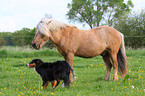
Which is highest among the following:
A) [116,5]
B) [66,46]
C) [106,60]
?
[116,5]

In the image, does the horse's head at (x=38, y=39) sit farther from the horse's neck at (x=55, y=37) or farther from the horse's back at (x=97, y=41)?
the horse's back at (x=97, y=41)

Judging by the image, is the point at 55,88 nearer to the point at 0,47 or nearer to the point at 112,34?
the point at 112,34

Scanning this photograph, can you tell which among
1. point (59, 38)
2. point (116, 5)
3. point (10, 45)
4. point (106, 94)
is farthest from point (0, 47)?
point (116, 5)

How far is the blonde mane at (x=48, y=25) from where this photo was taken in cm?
487

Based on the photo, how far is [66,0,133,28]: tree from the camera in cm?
4200

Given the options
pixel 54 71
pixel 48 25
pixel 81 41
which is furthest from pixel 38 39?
pixel 81 41

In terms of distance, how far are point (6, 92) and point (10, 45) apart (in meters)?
12.9

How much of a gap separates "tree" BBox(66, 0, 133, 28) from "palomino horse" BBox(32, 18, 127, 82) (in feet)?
118

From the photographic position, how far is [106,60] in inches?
254

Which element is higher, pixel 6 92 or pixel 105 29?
pixel 105 29

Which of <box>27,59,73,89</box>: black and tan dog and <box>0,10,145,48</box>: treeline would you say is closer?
<box>27,59,73,89</box>: black and tan dog

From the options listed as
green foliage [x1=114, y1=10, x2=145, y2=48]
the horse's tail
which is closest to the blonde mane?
the horse's tail

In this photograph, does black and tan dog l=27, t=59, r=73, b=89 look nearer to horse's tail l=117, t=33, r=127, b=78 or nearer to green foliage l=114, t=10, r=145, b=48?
horse's tail l=117, t=33, r=127, b=78

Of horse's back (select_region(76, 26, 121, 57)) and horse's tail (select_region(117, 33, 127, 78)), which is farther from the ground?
horse's back (select_region(76, 26, 121, 57))
